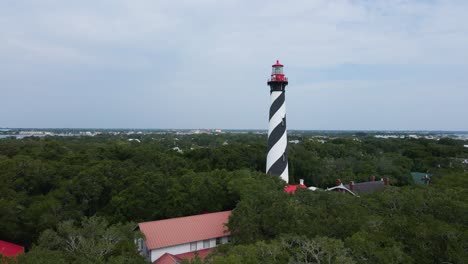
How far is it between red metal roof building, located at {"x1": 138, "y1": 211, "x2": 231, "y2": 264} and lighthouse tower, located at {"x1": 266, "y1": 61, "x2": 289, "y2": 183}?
8.40m

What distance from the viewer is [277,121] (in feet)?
83.1

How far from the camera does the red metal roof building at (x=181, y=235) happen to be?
52.0 ft

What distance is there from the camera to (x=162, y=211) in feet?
66.2

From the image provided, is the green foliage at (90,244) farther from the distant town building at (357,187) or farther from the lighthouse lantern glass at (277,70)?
the distant town building at (357,187)

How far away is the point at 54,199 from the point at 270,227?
13712 millimetres

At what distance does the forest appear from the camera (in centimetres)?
1073

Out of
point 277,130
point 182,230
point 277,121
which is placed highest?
point 277,121

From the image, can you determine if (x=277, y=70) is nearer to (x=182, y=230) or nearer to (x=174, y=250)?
(x=182, y=230)

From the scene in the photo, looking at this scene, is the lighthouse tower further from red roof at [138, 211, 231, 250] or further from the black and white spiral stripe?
red roof at [138, 211, 231, 250]

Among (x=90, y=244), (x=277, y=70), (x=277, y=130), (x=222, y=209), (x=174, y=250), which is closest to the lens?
(x=90, y=244)

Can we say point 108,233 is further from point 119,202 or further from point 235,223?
point 119,202

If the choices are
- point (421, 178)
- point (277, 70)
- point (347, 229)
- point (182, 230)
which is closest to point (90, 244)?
point (182, 230)

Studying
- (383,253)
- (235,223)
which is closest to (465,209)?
(383,253)

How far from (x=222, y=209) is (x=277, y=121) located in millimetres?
8125
